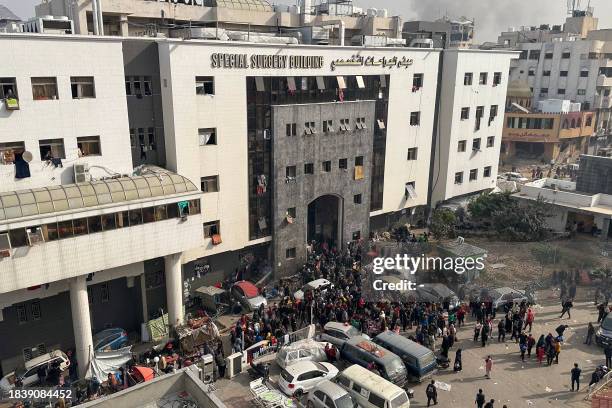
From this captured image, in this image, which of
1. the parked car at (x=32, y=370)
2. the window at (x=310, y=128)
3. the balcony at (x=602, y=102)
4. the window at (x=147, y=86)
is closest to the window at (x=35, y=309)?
the parked car at (x=32, y=370)

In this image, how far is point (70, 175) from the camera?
79.3ft

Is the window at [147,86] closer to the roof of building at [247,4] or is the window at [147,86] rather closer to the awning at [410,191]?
the awning at [410,191]

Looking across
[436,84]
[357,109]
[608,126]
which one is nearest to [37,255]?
[357,109]

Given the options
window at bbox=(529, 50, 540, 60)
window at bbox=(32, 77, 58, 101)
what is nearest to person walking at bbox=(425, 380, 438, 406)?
window at bbox=(32, 77, 58, 101)

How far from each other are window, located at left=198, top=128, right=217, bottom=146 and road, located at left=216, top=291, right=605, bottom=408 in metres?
12.7

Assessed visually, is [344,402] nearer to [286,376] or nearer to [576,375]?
[286,376]

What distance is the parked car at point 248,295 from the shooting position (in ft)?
95.6

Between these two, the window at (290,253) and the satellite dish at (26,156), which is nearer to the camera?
the satellite dish at (26,156)

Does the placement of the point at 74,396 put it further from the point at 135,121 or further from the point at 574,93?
the point at 574,93

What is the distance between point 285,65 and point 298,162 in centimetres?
614

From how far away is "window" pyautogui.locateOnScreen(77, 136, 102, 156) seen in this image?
24.3m

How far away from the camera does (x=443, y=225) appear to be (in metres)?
39.2

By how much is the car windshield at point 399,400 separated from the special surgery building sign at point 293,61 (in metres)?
19.2

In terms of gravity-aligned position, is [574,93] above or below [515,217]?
above
